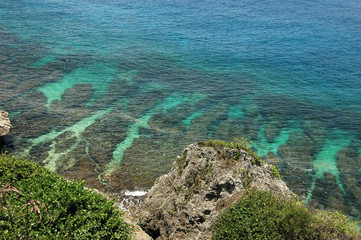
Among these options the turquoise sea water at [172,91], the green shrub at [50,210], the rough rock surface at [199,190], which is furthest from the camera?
the turquoise sea water at [172,91]

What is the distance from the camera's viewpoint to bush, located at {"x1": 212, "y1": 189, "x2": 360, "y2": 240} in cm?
1321

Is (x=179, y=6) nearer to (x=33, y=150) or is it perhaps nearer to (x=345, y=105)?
(x=345, y=105)

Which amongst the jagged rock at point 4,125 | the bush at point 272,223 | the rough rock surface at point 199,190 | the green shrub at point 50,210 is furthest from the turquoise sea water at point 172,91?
the bush at point 272,223

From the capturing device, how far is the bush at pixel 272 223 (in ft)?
43.3

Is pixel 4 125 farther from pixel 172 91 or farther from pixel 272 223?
pixel 272 223

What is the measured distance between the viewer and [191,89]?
41.7 m

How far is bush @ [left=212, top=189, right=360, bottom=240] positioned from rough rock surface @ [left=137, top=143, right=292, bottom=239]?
109cm

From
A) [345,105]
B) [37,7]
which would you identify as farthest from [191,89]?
[37,7]

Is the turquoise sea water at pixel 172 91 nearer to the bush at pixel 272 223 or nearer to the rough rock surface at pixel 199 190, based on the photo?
the rough rock surface at pixel 199 190

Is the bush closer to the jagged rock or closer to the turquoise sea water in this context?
the turquoise sea water

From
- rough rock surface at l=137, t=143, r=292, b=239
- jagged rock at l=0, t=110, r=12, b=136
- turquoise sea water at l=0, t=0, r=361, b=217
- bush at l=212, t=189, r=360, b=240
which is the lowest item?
turquoise sea water at l=0, t=0, r=361, b=217

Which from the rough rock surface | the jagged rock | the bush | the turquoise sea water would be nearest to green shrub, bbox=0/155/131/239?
the rough rock surface

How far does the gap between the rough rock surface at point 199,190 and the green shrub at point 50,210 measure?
3.40 m

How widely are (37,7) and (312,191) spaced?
72.0m
